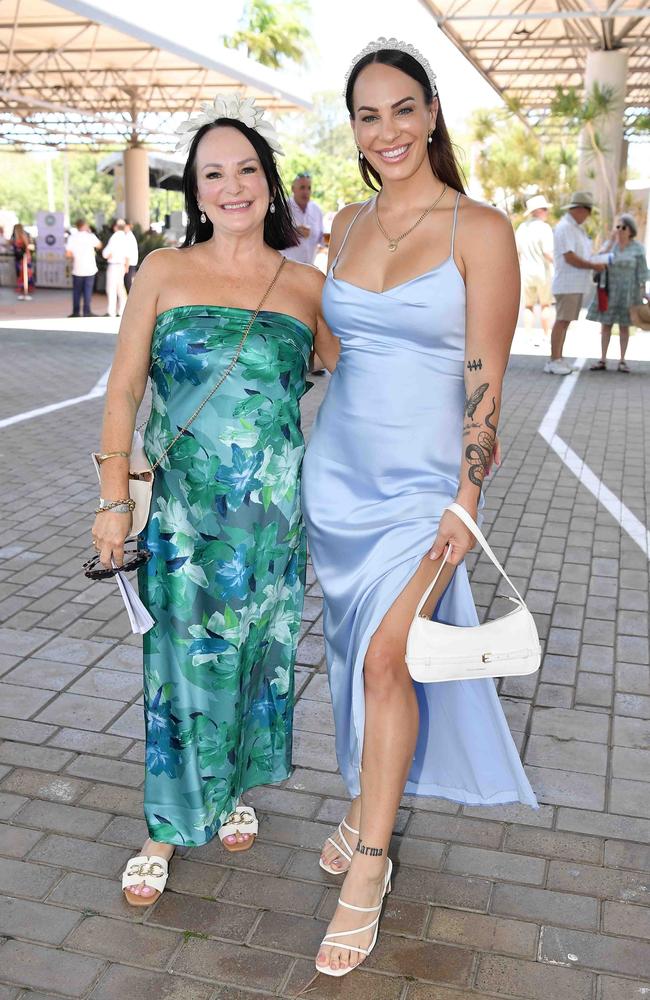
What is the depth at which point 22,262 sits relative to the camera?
2433 cm

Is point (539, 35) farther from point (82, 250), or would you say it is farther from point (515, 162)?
point (82, 250)

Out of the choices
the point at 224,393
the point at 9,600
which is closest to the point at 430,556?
the point at 224,393

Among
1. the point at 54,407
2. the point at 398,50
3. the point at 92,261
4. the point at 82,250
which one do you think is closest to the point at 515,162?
the point at 92,261

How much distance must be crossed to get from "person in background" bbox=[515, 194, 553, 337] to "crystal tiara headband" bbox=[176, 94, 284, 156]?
39.0 feet

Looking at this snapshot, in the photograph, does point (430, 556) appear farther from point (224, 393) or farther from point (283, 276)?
point (283, 276)

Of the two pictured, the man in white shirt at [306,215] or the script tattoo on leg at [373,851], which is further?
the man in white shirt at [306,215]

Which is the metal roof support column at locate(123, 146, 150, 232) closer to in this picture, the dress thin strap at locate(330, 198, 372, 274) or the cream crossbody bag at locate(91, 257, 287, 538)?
the dress thin strap at locate(330, 198, 372, 274)

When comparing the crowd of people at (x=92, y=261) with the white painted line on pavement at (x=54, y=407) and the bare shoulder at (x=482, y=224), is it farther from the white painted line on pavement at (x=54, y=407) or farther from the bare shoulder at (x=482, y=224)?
the bare shoulder at (x=482, y=224)

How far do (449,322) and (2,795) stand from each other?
2.03 m

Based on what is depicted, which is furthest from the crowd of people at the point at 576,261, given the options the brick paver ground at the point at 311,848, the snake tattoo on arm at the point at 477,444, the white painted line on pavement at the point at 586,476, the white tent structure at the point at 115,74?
the snake tattoo on arm at the point at 477,444

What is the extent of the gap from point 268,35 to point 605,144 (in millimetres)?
17412

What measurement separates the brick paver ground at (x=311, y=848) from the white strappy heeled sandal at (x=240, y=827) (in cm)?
5

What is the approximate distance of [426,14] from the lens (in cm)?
2078

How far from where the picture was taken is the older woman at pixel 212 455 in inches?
104
